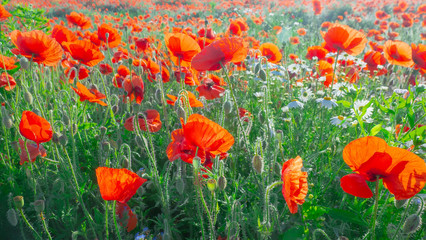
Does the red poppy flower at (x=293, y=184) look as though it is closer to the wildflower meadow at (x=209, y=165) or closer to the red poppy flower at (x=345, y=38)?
the wildflower meadow at (x=209, y=165)

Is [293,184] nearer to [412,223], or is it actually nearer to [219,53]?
[412,223]

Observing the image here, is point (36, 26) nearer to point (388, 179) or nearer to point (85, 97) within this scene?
point (85, 97)

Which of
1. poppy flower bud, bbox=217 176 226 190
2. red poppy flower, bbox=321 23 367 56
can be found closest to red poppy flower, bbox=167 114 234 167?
poppy flower bud, bbox=217 176 226 190

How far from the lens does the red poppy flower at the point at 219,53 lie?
155 centimetres

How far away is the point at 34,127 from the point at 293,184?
119 cm

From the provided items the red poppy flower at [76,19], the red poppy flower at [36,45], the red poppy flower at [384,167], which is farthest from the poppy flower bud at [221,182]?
the red poppy flower at [76,19]

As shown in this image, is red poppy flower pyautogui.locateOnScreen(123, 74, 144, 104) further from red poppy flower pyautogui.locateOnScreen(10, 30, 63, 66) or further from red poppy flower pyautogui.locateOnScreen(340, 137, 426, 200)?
red poppy flower pyautogui.locateOnScreen(340, 137, 426, 200)

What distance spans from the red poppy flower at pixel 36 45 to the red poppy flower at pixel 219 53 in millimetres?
1014

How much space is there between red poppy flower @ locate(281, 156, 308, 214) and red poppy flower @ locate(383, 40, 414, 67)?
2.09m

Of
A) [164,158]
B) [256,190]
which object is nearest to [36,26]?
[164,158]

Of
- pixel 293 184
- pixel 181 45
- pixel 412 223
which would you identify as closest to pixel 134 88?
pixel 181 45

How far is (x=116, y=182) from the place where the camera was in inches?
46.0

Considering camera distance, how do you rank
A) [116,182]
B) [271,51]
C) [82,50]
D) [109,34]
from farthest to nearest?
[271,51] → [109,34] → [82,50] → [116,182]

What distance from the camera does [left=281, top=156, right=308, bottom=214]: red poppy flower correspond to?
103 centimetres
